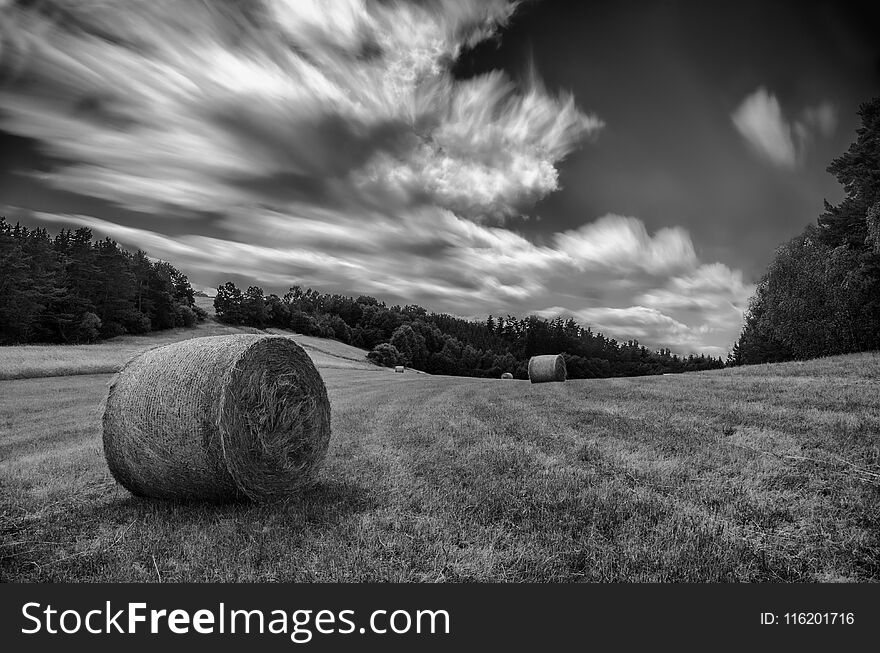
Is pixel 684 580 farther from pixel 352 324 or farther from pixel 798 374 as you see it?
pixel 352 324

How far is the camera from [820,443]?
29.3ft

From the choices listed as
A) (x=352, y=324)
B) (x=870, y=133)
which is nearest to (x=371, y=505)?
(x=870, y=133)

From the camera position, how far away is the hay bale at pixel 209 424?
259 inches

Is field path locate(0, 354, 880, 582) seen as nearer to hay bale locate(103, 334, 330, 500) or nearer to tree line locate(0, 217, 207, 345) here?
hay bale locate(103, 334, 330, 500)

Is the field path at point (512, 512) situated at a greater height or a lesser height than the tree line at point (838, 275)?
lesser

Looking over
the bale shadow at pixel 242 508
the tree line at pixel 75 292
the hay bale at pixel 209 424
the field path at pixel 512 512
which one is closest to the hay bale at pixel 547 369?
the field path at pixel 512 512

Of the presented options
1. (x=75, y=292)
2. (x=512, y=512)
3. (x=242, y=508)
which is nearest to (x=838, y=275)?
(x=512, y=512)

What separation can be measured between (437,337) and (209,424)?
112 m

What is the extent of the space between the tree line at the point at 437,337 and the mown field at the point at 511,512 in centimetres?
7951

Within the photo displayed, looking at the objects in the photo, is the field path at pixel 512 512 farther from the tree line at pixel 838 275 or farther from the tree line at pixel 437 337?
the tree line at pixel 437 337

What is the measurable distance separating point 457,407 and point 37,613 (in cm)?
1452

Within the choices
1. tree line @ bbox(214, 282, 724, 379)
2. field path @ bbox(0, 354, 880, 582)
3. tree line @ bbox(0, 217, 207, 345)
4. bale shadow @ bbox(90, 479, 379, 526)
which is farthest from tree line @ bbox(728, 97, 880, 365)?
tree line @ bbox(0, 217, 207, 345)

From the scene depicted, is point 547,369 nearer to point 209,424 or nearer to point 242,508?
point 242,508

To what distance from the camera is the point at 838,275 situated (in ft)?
119
